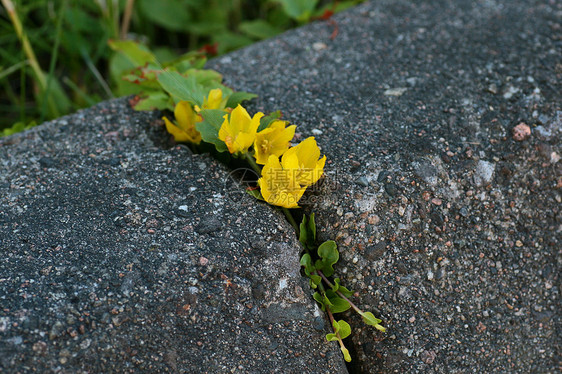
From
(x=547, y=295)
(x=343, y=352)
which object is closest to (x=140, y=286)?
(x=343, y=352)

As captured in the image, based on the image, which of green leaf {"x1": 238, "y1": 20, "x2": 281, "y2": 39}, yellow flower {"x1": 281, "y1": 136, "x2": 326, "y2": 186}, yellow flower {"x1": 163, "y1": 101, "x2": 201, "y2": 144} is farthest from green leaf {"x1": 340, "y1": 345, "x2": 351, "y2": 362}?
green leaf {"x1": 238, "y1": 20, "x2": 281, "y2": 39}

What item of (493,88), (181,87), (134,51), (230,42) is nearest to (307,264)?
(181,87)

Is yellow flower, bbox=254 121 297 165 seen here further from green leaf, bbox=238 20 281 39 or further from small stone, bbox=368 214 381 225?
green leaf, bbox=238 20 281 39

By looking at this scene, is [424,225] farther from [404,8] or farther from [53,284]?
[404,8]

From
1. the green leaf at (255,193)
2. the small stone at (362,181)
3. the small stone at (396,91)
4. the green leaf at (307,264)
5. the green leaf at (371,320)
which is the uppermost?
the small stone at (396,91)

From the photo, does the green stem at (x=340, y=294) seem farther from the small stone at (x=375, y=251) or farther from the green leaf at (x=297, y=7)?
the green leaf at (x=297, y=7)

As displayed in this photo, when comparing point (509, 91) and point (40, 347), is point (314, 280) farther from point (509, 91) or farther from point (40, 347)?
point (509, 91)

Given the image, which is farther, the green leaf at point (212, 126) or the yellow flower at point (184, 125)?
the yellow flower at point (184, 125)

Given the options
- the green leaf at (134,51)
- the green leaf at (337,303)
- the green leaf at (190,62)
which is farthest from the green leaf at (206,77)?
the green leaf at (337,303)
